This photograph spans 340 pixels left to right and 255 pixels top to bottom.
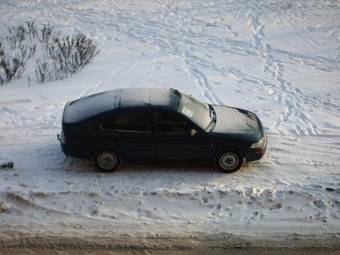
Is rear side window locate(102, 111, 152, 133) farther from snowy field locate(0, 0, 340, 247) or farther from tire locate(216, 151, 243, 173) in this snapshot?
tire locate(216, 151, 243, 173)

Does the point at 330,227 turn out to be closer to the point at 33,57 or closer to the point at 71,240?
the point at 71,240

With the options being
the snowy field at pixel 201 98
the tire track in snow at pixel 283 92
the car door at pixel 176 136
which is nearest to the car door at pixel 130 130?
the car door at pixel 176 136

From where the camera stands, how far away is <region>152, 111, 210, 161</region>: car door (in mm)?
10484

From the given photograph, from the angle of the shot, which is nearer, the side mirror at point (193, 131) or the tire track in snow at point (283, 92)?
the side mirror at point (193, 131)

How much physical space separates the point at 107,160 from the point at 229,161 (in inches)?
94.3

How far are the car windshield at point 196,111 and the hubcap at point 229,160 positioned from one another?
2.23 ft

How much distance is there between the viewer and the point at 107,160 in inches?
421

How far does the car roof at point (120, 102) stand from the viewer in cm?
1055

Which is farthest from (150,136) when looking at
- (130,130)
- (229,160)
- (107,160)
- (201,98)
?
(201,98)

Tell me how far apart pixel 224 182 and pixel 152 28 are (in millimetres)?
11755

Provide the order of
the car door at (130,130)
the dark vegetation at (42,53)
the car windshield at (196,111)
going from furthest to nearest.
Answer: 1. the dark vegetation at (42,53)
2. the car windshield at (196,111)
3. the car door at (130,130)

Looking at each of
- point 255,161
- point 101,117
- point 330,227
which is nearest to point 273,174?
point 255,161

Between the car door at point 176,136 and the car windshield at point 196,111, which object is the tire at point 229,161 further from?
the car windshield at point 196,111

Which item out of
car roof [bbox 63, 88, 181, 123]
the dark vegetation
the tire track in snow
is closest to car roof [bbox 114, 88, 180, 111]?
car roof [bbox 63, 88, 181, 123]
